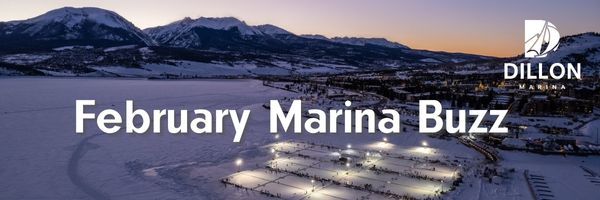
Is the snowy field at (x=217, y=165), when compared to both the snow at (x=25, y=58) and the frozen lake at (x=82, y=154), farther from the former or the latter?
the snow at (x=25, y=58)

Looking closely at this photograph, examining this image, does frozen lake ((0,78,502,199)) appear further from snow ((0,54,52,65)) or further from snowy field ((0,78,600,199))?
snow ((0,54,52,65))

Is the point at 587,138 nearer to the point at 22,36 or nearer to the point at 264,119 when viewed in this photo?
the point at 264,119

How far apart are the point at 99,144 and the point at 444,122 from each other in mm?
21339

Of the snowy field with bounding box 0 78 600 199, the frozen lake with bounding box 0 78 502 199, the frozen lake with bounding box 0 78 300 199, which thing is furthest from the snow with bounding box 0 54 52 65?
the snowy field with bounding box 0 78 600 199

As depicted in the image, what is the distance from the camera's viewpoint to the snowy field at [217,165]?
17875mm

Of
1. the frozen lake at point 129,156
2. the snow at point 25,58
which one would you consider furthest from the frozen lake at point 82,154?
the snow at point 25,58

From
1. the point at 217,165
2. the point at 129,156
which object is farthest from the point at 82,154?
the point at 217,165

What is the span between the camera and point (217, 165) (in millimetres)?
→ 21609

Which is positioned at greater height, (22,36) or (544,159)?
(22,36)

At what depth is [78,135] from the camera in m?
27.1

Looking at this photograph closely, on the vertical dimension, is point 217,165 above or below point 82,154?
below

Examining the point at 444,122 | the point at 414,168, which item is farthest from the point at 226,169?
the point at 444,122

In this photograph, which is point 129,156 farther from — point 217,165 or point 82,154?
point 217,165

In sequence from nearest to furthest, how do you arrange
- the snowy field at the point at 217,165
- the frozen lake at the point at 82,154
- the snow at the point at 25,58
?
the frozen lake at the point at 82,154 → the snowy field at the point at 217,165 → the snow at the point at 25,58
